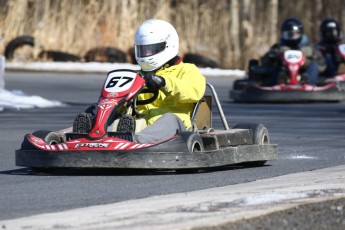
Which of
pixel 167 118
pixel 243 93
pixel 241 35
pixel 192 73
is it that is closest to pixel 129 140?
pixel 167 118

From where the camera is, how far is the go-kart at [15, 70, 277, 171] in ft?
31.7

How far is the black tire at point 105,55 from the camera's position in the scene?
29.7 meters

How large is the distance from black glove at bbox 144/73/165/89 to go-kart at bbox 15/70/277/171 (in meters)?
0.07

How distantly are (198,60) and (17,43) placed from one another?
4.18m

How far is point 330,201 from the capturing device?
7848mm

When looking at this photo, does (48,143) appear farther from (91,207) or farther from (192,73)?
(91,207)

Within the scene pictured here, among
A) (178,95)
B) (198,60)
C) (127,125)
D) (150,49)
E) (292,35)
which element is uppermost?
(150,49)

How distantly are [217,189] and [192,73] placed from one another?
220cm

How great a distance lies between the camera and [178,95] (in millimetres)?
10391

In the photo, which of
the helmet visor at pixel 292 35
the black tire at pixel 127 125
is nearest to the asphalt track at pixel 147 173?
the black tire at pixel 127 125

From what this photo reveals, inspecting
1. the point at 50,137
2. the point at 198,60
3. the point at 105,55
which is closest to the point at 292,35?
the point at 198,60

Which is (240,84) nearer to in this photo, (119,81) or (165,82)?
(165,82)

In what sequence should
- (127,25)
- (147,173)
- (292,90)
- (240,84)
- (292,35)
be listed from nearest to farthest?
(147,173)
(292,90)
(240,84)
(292,35)
(127,25)

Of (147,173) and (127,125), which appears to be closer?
(127,125)
